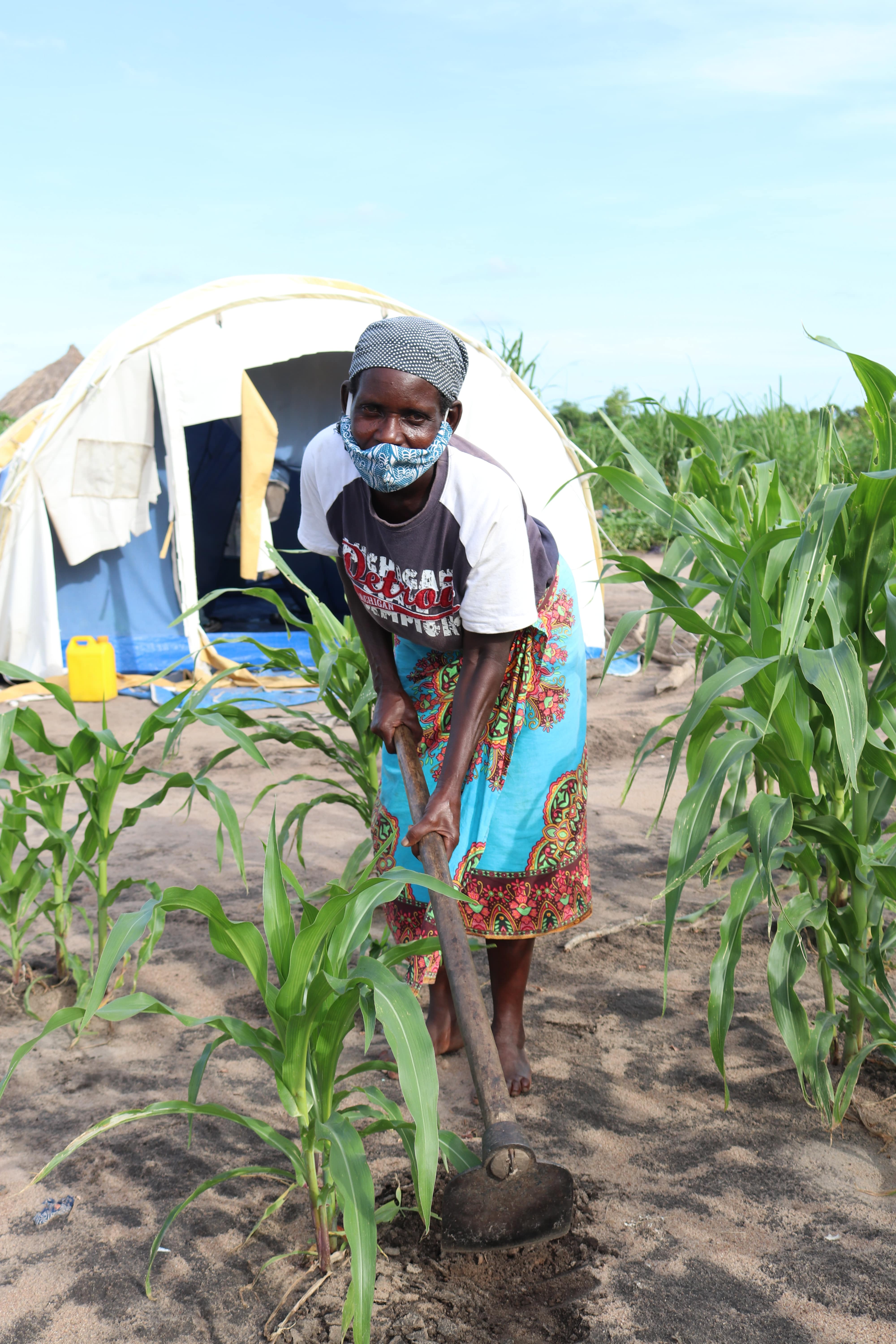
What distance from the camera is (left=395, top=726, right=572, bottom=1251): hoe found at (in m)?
1.31

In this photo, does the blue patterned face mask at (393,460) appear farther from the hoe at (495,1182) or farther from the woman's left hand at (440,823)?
the hoe at (495,1182)

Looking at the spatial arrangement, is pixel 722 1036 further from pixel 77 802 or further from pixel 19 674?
pixel 77 802

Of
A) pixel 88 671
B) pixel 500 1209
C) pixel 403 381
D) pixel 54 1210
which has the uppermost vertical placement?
pixel 403 381

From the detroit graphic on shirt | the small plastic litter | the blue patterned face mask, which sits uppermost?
the blue patterned face mask

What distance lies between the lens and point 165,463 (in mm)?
6082

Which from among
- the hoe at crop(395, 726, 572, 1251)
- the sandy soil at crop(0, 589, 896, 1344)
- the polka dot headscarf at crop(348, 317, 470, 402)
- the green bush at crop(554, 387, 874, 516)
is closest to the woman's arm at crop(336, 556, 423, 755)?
the polka dot headscarf at crop(348, 317, 470, 402)

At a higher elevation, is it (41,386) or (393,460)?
(41,386)

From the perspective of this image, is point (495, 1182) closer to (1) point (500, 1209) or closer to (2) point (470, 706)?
(1) point (500, 1209)

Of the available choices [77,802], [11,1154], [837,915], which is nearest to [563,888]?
[837,915]

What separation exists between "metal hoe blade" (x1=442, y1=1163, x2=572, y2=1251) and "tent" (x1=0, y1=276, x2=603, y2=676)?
13.0 feet

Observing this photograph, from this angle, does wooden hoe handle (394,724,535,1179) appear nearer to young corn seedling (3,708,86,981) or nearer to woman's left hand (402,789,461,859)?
woman's left hand (402,789,461,859)

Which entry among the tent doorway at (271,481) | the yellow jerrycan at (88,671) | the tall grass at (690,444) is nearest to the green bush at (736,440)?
the tall grass at (690,444)

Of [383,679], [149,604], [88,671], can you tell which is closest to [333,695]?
[383,679]

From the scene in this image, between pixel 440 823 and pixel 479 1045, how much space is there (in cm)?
37
